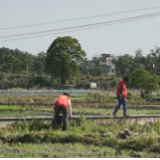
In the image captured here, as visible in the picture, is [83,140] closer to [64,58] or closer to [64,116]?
[64,116]

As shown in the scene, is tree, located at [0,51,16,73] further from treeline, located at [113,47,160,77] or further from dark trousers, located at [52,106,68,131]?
dark trousers, located at [52,106,68,131]

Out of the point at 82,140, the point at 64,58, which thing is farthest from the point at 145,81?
the point at 82,140

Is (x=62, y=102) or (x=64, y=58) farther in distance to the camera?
(x=64, y=58)

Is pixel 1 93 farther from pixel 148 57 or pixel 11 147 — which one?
pixel 11 147

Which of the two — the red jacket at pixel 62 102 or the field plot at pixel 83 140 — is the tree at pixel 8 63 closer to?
the field plot at pixel 83 140

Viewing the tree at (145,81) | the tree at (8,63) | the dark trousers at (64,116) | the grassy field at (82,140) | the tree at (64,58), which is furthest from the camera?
the tree at (8,63)

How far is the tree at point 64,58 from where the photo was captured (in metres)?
81.9

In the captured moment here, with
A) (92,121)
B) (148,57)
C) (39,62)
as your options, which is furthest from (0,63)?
(92,121)

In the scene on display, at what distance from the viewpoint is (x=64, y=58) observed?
82500mm

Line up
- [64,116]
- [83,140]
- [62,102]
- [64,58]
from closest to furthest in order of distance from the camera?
[83,140], [64,116], [62,102], [64,58]

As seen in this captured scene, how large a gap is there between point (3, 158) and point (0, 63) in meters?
98.0

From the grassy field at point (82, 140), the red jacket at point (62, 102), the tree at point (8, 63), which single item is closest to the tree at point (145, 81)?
the grassy field at point (82, 140)

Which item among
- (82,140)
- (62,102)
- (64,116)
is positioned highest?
(62,102)

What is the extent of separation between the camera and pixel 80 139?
16.2 metres
